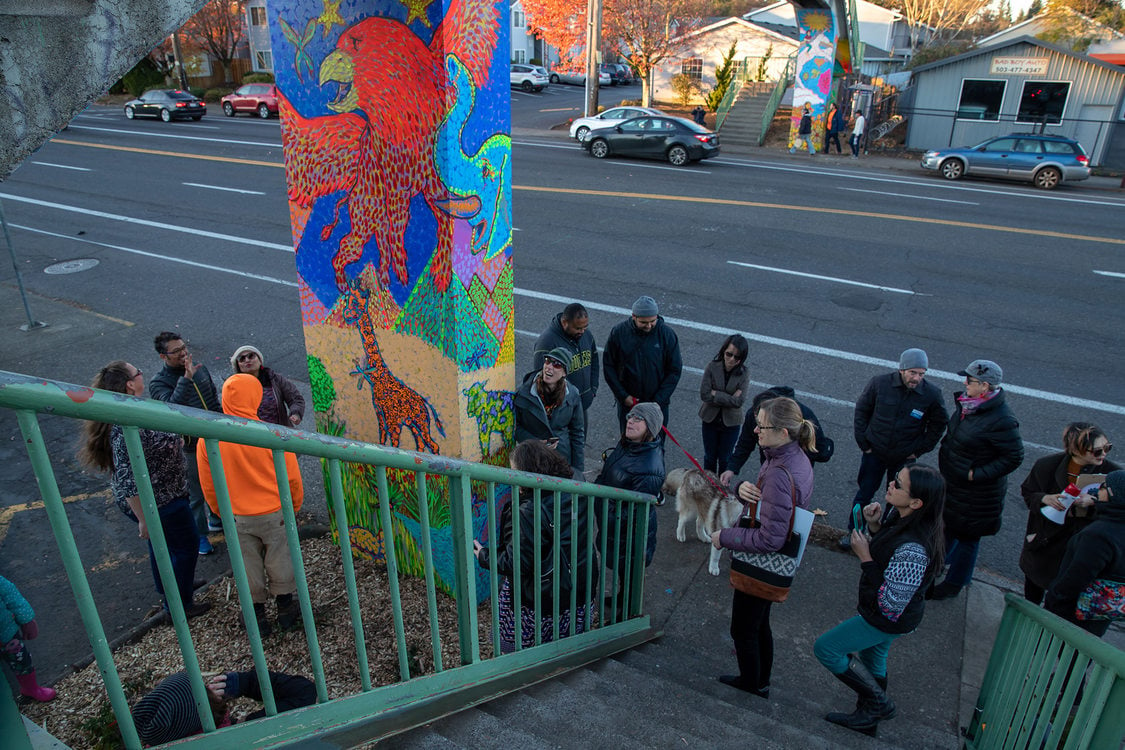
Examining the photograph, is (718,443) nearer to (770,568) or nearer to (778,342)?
(770,568)

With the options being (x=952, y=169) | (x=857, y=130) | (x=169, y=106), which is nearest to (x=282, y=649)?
(x=952, y=169)

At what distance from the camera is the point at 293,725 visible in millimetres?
2234

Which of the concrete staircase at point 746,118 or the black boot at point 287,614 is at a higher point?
the concrete staircase at point 746,118

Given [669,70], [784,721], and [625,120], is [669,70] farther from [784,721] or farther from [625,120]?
[784,721]

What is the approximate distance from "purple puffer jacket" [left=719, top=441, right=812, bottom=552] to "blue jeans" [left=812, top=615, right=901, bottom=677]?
62 centimetres

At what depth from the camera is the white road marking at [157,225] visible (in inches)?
558

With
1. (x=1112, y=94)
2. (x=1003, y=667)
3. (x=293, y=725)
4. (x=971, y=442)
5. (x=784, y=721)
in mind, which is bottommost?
(x=784, y=721)

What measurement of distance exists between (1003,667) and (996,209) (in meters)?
16.9

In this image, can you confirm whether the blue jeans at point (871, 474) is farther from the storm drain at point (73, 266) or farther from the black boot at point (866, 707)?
the storm drain at point (73, 266)

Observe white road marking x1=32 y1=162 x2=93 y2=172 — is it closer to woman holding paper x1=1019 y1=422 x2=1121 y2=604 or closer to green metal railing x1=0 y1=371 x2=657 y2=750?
green metal railing x1=0 y1=371 x2=657 y2=750

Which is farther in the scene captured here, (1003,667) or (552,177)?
(552,177)

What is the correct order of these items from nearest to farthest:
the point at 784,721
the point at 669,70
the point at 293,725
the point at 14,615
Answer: the point at 293,725 → the point at 14,615 → the point at 784,721 → the point at 669,70

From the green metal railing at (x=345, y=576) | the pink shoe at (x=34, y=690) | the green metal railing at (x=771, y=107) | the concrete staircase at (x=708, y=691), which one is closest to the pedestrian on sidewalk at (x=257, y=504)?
the green metal railing at (x=345, y=576)

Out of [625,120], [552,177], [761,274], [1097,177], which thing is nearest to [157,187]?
[552,177]
